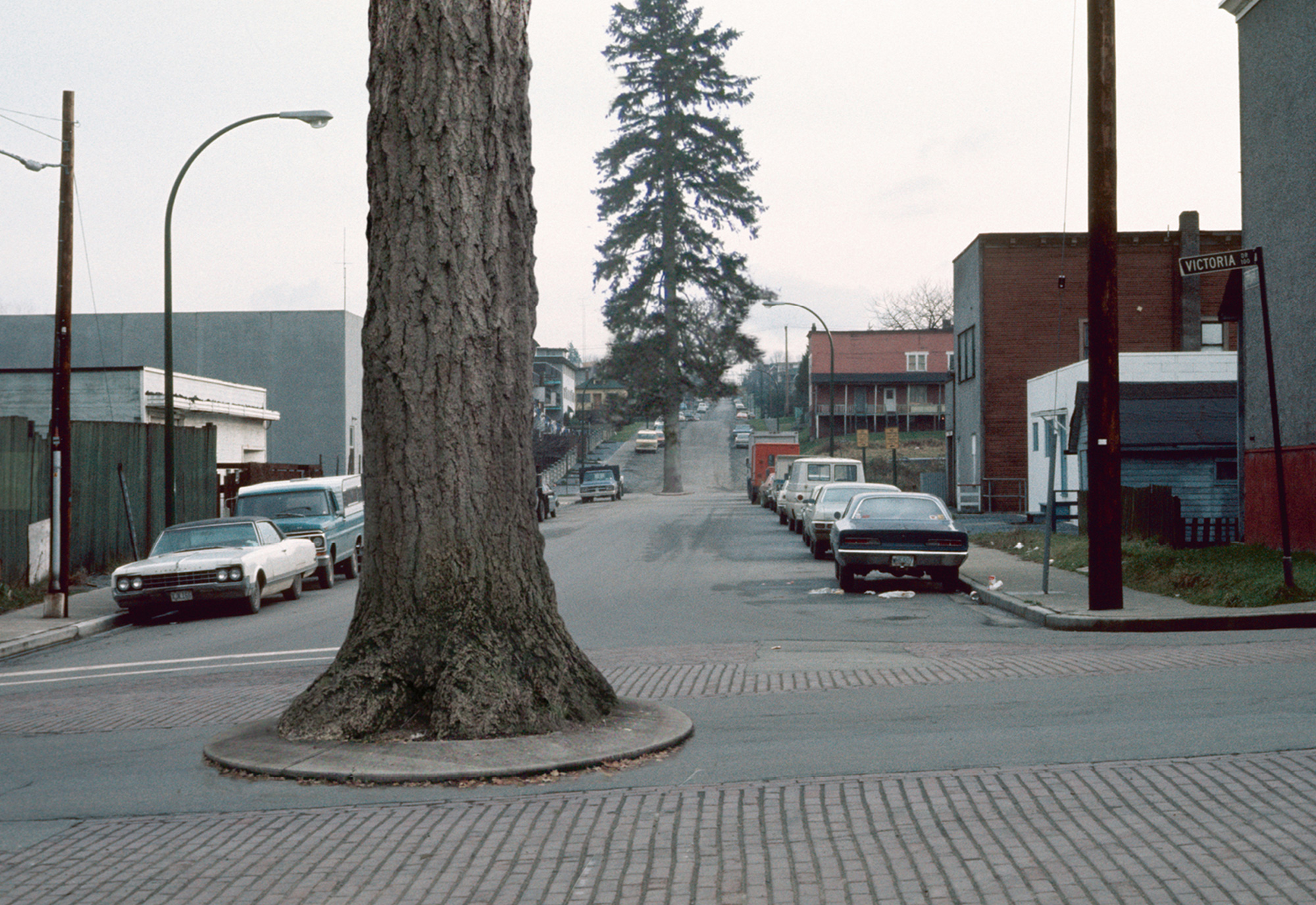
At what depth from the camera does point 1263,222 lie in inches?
808

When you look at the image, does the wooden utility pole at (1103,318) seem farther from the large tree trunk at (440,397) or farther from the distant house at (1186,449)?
the distant house at (1186,449)

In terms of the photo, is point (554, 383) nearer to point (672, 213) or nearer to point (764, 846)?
point (672, 213)

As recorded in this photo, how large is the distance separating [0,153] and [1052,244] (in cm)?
3325

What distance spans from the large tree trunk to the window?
124 feet

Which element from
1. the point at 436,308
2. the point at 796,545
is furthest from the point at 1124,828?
the point at 796,545

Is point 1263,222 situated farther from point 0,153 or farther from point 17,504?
point 17,504

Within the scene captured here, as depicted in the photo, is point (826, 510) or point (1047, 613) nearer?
point (1047, 613)

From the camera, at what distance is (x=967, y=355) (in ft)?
152

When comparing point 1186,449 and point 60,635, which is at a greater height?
point 1186,449

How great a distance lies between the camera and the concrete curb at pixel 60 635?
15.4 m

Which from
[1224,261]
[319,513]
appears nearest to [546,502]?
[319,513]

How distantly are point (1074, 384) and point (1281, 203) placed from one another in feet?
48.3

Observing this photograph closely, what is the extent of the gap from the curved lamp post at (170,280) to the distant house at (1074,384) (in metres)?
16.3

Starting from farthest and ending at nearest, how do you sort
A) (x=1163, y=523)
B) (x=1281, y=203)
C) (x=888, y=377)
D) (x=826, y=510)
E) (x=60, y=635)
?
1. (x=888, y=377)
2. (x=826, y=510)
3. (x=1163, y=523)
4. (x=1281, y=203)
5. (x=60, y=635)
